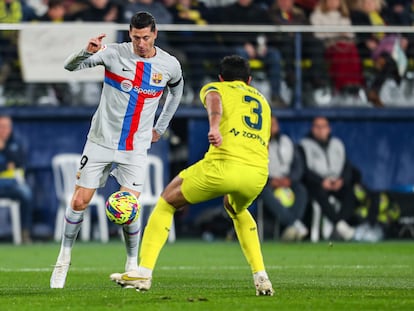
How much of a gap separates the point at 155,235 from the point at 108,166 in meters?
1.30

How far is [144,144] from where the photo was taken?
10539 mm

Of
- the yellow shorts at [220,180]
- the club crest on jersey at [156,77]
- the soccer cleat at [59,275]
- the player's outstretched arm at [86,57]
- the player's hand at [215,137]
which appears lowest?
the soccer cleat at [59,275]

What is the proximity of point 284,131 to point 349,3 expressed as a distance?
9.24 feet

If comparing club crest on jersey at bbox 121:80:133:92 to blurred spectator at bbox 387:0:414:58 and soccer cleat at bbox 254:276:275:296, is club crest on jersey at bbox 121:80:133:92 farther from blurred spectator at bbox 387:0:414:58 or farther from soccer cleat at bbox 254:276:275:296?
blurred spectator at bbox 387:0:414:58

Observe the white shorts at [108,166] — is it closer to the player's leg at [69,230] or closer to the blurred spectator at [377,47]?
the player's leg at [69,230]

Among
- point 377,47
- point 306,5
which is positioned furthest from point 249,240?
point 306,5

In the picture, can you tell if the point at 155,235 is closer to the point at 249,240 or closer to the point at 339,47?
the point at 249,240

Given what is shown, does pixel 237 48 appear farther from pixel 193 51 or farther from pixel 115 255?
pixel 115 255

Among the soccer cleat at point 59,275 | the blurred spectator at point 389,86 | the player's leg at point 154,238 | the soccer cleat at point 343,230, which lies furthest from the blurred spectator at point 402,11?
the player's leg at point 154,238

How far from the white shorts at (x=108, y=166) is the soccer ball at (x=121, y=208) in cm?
48

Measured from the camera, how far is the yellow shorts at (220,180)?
923 cm

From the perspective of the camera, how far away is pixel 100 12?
19.9m

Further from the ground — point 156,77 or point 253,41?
point 253,41

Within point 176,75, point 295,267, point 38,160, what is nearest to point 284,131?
point 38,160
